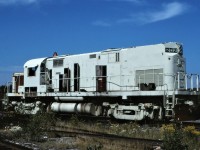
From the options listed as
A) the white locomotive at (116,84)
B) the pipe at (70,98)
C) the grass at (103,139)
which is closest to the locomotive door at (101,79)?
the white locomotive at (116,84)

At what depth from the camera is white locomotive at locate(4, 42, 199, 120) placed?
16.5m

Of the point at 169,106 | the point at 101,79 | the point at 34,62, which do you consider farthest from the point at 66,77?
the point at 169,106

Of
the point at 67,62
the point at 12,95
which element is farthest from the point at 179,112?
the point at 12,95

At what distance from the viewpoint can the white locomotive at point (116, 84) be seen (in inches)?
649

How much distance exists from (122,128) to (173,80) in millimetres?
3620

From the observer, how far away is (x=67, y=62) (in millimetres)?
22109

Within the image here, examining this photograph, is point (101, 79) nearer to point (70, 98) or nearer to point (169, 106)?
point (70, 98)

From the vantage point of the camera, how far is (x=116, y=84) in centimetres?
1908

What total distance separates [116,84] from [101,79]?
42.8 inches

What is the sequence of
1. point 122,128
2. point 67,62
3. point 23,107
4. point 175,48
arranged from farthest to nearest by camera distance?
point 23,107 → point 67,62 → point 175,48 → point 122,128

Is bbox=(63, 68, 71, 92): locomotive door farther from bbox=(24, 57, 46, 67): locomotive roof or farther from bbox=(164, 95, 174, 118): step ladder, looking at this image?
bbox=(164, 95, 174, 118): step ladder

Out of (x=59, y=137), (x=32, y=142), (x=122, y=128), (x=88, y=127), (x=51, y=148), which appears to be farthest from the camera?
(x=88, y=127)

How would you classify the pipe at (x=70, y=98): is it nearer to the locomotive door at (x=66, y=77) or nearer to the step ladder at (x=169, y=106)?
the locomotive door at (x=66, y=77)

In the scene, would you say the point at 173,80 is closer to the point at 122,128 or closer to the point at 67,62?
the point at 122,128
